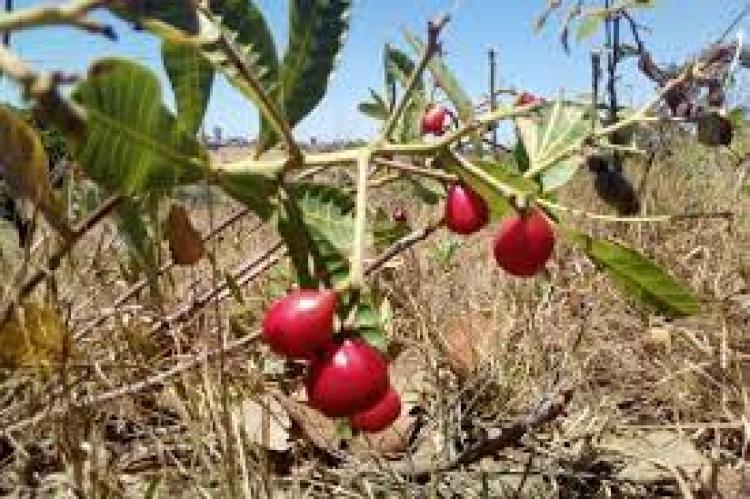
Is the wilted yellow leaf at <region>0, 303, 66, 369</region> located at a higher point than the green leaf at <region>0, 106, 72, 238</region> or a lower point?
lower

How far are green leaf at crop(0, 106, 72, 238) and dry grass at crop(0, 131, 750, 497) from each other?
1.14ft

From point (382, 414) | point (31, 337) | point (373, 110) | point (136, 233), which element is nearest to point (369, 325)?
point (382, 414)

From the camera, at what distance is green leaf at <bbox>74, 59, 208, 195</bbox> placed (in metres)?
0.65

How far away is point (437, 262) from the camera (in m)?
3.01

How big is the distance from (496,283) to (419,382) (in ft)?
2.90

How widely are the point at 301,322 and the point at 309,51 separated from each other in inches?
11.8

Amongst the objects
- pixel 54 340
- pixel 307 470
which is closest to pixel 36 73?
pixel 54 340

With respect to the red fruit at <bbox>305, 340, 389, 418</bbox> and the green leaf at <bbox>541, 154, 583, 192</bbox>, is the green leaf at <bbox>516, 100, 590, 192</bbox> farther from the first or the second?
the red fruit at <bbox>305, 340, 389, 418</bbox>

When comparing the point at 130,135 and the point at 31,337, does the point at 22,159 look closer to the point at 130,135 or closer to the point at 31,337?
the point at 130,135

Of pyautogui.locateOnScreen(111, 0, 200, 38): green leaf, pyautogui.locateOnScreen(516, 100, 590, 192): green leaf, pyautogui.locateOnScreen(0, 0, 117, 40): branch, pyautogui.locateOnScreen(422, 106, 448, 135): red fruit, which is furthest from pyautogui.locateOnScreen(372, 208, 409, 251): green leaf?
pyautogui.locateOnScreen(0, 0, 117, 40): branch

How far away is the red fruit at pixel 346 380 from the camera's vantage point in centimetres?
70

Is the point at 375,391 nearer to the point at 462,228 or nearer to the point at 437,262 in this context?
the point at 462,228

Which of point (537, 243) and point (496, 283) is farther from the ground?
point (537, 243)

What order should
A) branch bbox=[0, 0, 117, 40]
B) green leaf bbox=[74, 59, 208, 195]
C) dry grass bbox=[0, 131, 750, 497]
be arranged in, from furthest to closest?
1. dry grass bbox=[0, 131, 750, 497]
2. green leaf bbox=[74, 59, 208, 195]
3. branch bbox=[0, 0, 117, 40]
